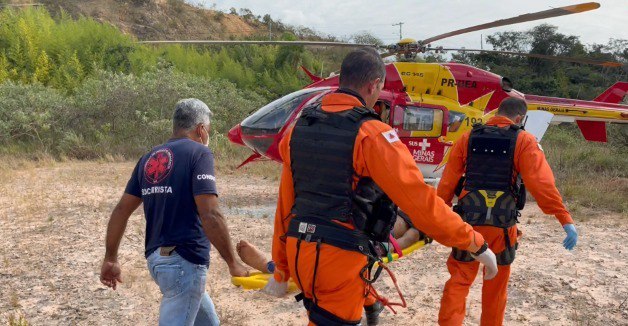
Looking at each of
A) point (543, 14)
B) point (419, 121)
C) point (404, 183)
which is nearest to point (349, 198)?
point (404, 183)

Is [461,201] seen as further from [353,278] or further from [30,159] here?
[30,159]

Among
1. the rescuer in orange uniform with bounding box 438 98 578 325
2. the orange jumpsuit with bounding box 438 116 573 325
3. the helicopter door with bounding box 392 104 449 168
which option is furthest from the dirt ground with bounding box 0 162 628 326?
the helicopter door with bounding box 392 104 449 168

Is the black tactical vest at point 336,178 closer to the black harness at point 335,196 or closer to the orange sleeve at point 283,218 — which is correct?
the black harness at point 335,196

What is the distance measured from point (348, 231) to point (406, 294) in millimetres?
3037

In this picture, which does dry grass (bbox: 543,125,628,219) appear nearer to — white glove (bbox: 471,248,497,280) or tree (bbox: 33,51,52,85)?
white glove (bbox: 471,248,497,280)

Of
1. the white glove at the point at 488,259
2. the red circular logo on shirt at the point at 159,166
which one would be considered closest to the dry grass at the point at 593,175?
the white glove at the point at 488,259

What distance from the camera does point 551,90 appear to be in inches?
982

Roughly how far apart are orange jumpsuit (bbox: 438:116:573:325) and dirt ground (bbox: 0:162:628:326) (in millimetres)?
745

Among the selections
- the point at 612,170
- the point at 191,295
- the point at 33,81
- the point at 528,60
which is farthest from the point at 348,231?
the point at 528,60

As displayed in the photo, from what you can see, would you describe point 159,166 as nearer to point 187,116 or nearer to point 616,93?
point 187,116

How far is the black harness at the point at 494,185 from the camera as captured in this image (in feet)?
12.3

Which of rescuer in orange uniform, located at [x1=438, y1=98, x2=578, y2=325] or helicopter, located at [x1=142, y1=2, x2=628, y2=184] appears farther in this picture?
helicopter, located at [x1=142, y1=2, x2=628, y2=184]

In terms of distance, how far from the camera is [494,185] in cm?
379

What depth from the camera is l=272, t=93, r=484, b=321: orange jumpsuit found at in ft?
7.17
